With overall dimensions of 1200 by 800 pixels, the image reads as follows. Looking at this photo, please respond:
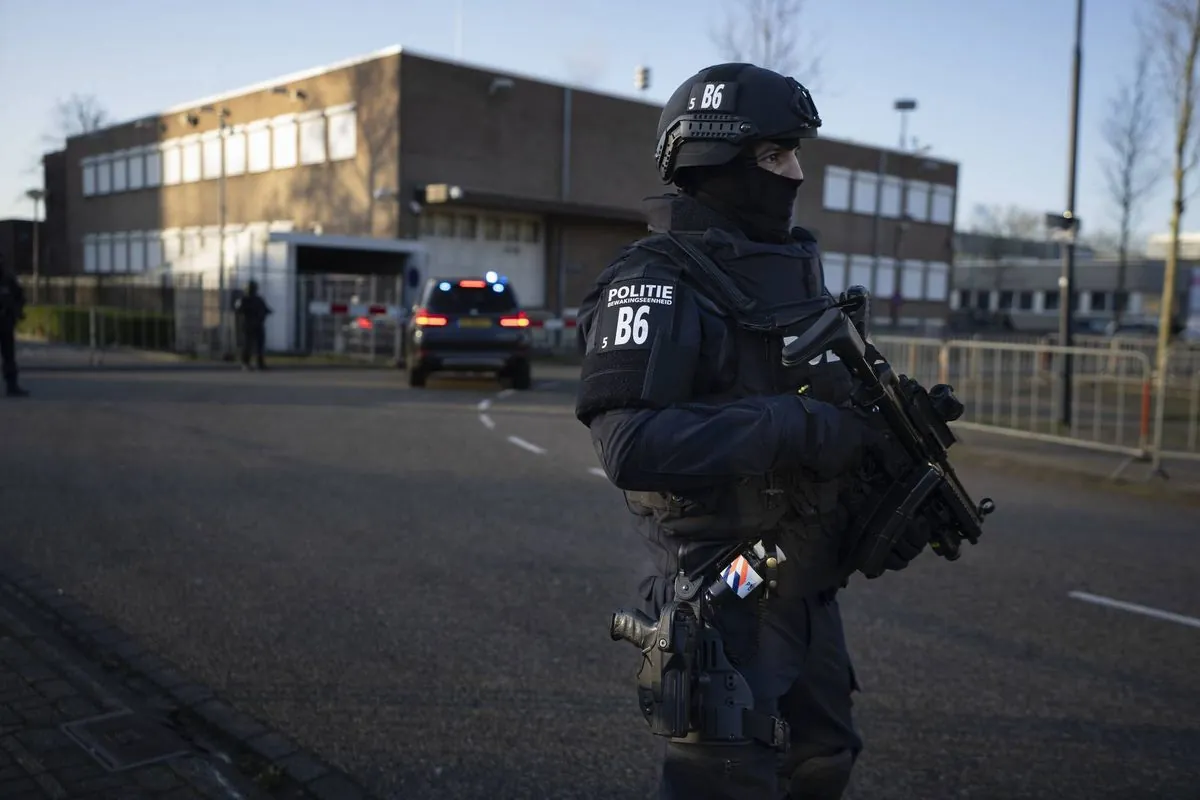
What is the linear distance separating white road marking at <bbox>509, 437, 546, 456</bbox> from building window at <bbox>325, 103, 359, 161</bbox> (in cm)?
2436

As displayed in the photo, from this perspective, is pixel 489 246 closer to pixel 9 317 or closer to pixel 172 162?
pixel 172 162

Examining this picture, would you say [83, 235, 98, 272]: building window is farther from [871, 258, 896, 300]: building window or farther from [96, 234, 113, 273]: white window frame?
[871, 258, 896, 300]: building window

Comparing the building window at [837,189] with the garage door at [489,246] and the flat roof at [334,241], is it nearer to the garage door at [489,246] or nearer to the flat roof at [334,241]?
the garage door at [489,246]

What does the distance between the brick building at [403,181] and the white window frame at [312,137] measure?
58 mm

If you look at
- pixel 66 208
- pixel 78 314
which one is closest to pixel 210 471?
pixel 78 314

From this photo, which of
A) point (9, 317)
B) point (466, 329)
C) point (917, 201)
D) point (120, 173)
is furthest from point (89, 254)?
point (9, 317)

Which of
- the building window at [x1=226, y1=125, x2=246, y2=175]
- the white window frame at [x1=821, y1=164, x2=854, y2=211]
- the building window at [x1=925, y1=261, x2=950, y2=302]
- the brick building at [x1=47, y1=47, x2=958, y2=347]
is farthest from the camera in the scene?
the building window at [x1=925, y1=261, x2=950, y2=302]

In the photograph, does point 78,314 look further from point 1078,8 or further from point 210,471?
point 1078,8

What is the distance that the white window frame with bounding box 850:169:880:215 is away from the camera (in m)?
47.3

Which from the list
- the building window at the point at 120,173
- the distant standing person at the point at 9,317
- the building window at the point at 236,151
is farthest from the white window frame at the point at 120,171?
the distant standing person at the point at 9,317

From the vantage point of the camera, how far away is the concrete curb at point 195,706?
361 cm

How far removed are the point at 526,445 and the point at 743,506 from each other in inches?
367

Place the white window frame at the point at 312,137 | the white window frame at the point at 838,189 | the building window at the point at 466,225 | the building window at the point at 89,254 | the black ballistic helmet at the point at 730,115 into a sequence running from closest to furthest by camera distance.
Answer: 1. the black ballistic helmet at the point at 730,115
2. the building window at the point at 466,225
3. the white window frame at the point at 312,137
4. the white window frame at the point at 838,189
5. the building window at the point at 89,254

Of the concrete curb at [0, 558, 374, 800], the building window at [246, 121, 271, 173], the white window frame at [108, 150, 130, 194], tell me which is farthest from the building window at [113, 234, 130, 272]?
the concrete curb at [0, 558, 374, 800]
